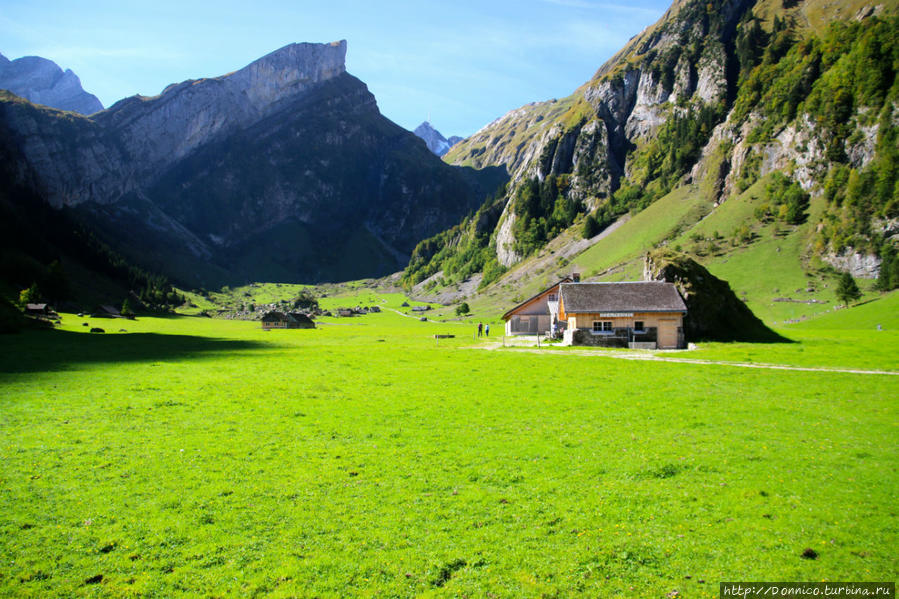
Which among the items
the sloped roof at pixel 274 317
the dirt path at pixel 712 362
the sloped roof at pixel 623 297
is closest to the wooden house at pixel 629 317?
the sloped roof at pixel 623 297

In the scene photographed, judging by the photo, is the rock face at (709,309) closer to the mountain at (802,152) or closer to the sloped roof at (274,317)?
the mountain at (802,152)

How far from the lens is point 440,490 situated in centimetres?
1314

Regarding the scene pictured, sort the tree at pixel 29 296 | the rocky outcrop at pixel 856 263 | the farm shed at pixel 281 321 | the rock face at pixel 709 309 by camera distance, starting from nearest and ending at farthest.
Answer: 1. the rock face at pixel 709 309
2. the tree at pixel 29 296
3. the rocky outcrop at pixel 856 263
4. the farm shed at pixel 281 321

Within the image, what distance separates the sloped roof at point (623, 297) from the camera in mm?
57531

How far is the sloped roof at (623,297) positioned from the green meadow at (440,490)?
30049 millimetres

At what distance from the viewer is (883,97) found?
12962cm

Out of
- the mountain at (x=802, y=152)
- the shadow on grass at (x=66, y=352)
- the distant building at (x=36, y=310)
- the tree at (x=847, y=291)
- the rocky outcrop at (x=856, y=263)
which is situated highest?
the mountain at (x=802, y=152)

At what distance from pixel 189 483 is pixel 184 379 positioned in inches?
832

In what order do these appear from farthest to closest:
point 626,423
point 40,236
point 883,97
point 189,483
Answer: point 40,236 → point 883,97 → point 626,423 → point 189,483

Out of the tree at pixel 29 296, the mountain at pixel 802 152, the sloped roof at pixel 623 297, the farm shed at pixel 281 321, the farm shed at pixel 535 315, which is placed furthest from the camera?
the farm shed at pixel 281 321

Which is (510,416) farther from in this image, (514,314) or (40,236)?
(40,236)

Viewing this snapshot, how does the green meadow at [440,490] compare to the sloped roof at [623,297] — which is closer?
the green meadow at [440,490]

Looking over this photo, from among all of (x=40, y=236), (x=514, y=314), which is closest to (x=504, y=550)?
(x=514, y=314)

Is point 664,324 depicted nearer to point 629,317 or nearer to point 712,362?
point 629,317
